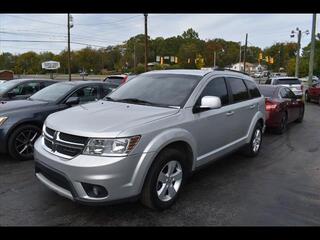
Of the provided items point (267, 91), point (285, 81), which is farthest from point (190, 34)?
point (267, 91)

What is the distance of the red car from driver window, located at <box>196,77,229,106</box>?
3.89m

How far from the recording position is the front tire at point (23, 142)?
5.66 m

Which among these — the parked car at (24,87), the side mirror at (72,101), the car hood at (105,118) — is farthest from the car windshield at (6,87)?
the car hood at (105,118)

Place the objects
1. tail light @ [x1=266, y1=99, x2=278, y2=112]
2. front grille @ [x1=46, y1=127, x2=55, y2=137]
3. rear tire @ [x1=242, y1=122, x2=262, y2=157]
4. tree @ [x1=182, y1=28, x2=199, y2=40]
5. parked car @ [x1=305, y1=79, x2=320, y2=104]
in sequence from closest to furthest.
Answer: front grille @ [x1=46, y1=127, x2=55, y2=137] < rear tire @ [x1=242, y1=122, x2=262, y2=157] < tail light @ [x1=266, y1=99, x2=278, y2=112] < parked car @ [x1=305, y1=79, x2=320, y2=104] < tree @ [x1=182, y1=28, x2=199, y2=40]

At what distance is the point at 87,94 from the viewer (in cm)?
730

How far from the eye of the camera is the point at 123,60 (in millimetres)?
104688

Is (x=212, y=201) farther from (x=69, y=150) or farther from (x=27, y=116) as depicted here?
(x=27, y=116)

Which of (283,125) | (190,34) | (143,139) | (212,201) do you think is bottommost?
(212,201)

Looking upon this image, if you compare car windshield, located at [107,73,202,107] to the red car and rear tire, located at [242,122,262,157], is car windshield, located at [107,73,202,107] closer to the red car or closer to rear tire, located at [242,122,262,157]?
rear tire, located at [242,122,262,157]

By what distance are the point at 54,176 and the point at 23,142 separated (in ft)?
8.88

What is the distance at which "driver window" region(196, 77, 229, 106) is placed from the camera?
466 centimetres

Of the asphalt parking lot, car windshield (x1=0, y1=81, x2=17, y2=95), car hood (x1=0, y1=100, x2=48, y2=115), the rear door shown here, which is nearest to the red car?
the asphalt parking lot
